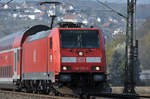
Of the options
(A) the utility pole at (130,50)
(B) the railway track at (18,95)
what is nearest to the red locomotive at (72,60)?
(B) the railway track at (18,95)

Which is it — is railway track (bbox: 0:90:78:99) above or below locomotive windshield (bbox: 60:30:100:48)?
below

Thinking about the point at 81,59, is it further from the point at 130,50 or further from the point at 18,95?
the point at 18,95

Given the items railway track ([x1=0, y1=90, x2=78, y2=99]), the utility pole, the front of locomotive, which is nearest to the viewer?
railway track ([x1=0, y1=90, x2=78, y2=99])

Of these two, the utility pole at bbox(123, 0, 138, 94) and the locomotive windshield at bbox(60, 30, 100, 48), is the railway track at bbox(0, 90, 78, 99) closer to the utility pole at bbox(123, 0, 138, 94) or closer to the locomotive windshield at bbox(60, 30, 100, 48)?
the locomotive windshield at bbox(60, 30, 100, 48)

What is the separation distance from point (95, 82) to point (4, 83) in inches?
555

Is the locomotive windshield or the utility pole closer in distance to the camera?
the locomotive windshield

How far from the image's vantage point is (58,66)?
24.1 m

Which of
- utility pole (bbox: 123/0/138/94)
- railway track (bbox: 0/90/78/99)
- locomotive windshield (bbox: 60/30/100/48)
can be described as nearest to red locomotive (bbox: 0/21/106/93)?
locomotive windshield (bbox: 60/30/100/48)

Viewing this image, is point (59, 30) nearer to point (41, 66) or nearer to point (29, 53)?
point (41, 66)

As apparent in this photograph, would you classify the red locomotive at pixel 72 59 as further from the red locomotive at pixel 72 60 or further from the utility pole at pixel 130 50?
the utility pole at pixel 130 50

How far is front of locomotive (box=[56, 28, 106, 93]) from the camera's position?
2411cm

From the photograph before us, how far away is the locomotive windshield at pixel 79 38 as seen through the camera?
24.7 m

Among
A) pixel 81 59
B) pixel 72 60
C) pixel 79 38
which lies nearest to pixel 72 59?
pixel 72 60

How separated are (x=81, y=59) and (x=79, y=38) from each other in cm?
115
